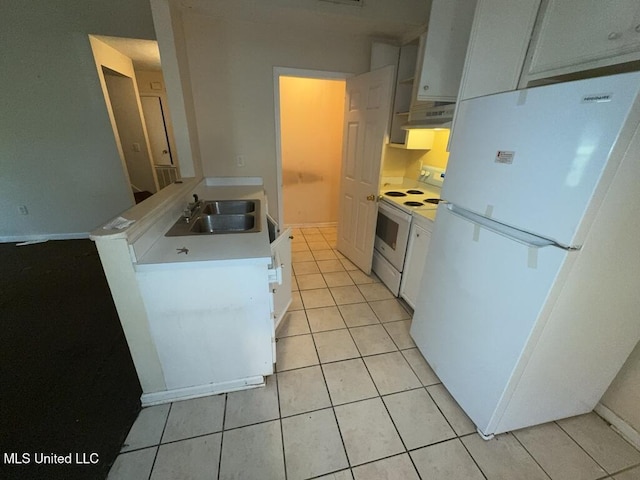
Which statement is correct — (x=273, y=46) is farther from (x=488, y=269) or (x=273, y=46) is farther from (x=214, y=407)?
(x=214, y=407)

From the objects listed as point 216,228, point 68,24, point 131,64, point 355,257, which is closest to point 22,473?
point 216,228

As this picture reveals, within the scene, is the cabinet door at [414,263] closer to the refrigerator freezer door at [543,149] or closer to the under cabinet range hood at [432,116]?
the refrigerator freezer door at [543,149]

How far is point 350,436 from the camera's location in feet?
4.21

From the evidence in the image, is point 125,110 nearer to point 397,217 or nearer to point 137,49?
point 137,49

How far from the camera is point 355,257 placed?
9.63 ft

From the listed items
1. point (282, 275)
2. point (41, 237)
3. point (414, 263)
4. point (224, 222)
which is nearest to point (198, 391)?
point (282, 275)

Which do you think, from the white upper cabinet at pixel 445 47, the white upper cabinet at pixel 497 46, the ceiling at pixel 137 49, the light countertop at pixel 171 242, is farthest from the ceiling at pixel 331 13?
the light countertop at pixel 171 242

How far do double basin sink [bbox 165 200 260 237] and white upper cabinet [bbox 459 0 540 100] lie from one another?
1405 mm

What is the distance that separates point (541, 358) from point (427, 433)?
668 mm

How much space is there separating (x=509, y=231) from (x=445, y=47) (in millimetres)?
1333

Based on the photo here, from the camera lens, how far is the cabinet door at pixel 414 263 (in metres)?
1.90

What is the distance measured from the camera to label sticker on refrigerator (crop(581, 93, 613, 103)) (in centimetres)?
76

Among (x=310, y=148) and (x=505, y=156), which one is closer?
(x=505, y=156)

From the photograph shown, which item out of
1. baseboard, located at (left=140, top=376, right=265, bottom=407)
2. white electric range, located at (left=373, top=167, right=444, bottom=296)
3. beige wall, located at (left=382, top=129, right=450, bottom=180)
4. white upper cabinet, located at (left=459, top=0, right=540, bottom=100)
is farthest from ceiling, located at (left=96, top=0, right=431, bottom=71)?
baseboard, located at (left=140, top=376, right=265, bottom=407)
